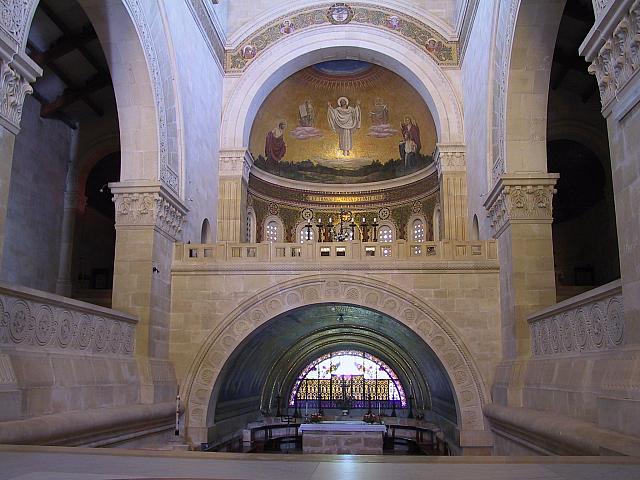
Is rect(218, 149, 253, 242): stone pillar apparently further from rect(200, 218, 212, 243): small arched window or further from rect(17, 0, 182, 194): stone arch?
rect(17, 0, 182, 194): stone arch

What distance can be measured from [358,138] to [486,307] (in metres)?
11.6

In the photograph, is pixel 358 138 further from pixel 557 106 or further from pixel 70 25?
pixel 70 25

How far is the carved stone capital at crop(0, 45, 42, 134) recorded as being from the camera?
7.67 m

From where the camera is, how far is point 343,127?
74.9ft

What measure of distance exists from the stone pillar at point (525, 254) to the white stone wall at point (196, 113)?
6.61 metres

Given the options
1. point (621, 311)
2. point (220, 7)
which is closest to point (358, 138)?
point (220, 7)

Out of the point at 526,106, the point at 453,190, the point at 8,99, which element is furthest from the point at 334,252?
the point at 8,99

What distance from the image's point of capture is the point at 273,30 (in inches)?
746

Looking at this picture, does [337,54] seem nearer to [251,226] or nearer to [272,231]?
[251,226]

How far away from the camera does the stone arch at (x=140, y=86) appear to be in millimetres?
11727

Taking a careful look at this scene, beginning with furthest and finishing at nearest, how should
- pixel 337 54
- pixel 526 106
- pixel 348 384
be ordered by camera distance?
1. pixel 348 384
2. pixel 337 54
3. pixel 526 106

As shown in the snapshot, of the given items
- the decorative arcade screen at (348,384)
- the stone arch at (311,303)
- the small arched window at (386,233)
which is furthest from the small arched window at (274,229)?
the stone arch at (311,303)

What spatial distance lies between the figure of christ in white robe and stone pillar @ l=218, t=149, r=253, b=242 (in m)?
5.36

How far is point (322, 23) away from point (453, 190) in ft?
20.0
